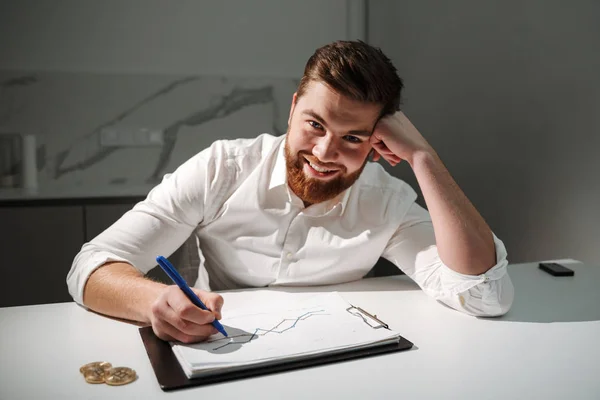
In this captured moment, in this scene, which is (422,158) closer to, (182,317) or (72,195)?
(182,317)

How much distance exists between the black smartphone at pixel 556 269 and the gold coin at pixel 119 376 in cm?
114

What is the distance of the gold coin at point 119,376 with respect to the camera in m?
0.79

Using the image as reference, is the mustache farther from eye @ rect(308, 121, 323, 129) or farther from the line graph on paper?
the line graph on paper

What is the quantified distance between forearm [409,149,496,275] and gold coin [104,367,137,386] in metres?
0.73

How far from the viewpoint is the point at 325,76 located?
4.37ft

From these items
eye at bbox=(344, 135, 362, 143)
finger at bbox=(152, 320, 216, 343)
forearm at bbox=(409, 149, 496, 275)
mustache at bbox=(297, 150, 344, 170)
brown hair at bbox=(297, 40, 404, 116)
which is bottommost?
finger at bbox=(152, 320, 216, 343)

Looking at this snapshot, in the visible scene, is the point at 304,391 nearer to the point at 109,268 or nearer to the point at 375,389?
the point at 375,389

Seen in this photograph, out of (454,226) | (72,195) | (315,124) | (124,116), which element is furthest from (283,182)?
(124,116)

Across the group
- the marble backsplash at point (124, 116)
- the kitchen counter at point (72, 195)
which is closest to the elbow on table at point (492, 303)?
the kitchen counter at point (72, 195)

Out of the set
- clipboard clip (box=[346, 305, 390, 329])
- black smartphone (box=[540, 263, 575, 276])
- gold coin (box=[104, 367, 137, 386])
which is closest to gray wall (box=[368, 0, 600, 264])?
black smartphone (box=[540, 263, 575, 276])

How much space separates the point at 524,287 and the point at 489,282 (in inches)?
10.5

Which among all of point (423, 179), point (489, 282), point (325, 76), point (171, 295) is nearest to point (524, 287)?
point (489, 282)

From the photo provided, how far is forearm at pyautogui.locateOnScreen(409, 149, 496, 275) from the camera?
1.22 metres

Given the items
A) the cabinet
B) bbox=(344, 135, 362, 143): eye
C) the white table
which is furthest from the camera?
the cabinet
